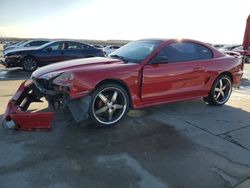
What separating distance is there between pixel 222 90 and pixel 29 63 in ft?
27.0

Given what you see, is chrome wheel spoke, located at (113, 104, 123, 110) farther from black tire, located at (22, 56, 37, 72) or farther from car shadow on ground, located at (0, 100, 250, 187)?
black tire, located at (22, 56, 37, 72)

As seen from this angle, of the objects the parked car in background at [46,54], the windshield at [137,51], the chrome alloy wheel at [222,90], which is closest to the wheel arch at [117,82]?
the windshield at [137,51]

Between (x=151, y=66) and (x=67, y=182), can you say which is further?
(x=151, y=66)

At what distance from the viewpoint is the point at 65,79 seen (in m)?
4.28

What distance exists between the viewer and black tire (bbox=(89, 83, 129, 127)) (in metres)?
4.45

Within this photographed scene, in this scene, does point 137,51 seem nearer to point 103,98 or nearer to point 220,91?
point 103,98

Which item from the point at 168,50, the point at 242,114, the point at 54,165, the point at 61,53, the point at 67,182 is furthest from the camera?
the point at 61,53

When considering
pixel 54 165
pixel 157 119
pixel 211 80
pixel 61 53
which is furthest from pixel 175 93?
pixel 61 53

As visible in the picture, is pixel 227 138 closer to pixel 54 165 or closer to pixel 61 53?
pixel 54 165

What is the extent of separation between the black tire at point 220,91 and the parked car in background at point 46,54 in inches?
296

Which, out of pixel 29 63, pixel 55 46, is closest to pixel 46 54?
pixel 55 46

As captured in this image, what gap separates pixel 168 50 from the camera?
5.35m

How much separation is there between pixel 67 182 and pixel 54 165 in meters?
0.42

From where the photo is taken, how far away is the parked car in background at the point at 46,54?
1140cm
